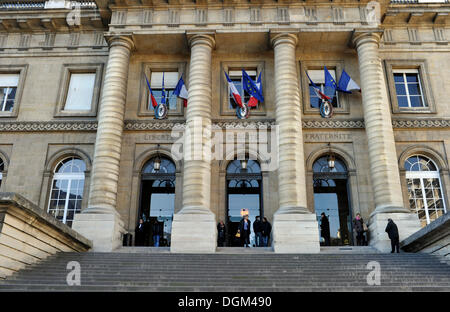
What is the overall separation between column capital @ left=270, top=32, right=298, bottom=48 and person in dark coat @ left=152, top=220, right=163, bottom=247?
9404mm

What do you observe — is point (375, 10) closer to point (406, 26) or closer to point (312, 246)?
point (406, 26)

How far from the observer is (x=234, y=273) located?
12.2 metres

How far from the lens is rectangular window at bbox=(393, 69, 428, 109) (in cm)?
2098

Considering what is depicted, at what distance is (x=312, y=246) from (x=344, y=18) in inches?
415

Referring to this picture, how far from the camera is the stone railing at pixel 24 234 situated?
11.1 meters

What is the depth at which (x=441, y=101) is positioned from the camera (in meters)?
20.6

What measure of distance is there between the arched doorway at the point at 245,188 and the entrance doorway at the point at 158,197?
101 inches

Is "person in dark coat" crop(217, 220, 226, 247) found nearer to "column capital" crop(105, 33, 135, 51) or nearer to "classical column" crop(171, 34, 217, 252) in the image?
"classical column" crop(171, 34, 217, 252)

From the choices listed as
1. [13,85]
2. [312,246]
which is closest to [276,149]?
[312,246]

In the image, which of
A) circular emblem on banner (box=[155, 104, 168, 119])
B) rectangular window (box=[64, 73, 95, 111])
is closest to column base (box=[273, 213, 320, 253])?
circular emblem on banner (box=[155, 104, 168, 119])

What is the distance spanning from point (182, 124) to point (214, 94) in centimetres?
209

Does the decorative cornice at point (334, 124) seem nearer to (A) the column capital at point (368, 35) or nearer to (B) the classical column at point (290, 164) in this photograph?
(B) the classical column at point (290, 164)

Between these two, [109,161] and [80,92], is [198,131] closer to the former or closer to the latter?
[109,161]
